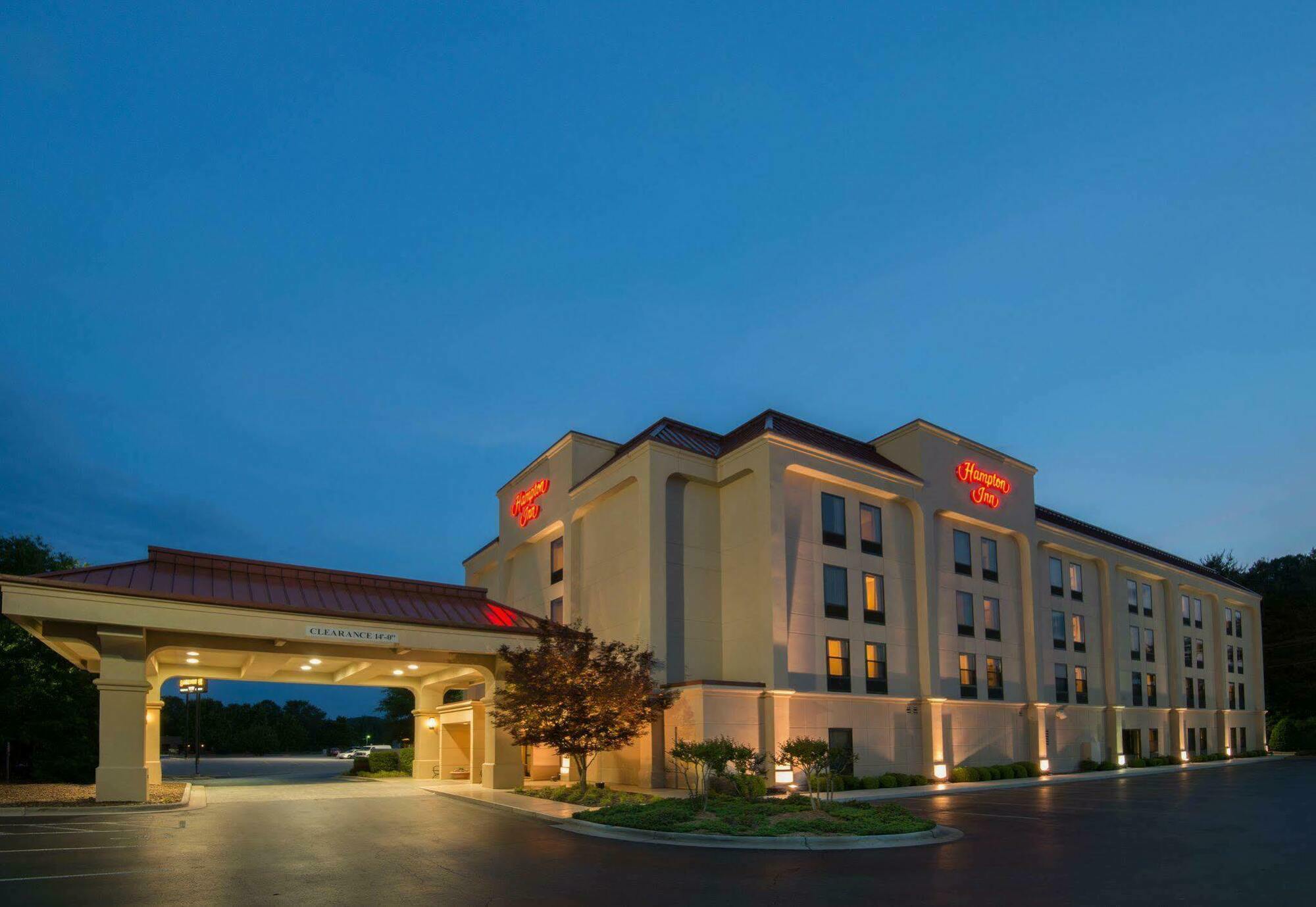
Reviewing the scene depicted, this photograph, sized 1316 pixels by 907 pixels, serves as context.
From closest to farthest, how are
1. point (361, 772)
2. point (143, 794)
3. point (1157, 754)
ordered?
point (143, 794) → point (361, 772) → point (1157, 754)

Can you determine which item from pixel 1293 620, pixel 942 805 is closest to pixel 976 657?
pixel 942 805

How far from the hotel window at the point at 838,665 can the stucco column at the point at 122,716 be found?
23.0 m

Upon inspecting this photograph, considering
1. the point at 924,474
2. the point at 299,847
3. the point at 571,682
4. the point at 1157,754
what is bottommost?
the point at 1157,754

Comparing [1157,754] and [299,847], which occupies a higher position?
[299,847]

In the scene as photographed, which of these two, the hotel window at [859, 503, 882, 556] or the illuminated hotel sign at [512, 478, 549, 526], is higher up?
the illuminated hotel sign at [512, 478, 549, 526]

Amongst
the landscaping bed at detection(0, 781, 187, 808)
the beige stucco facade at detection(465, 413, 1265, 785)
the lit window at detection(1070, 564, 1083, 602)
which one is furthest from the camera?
the lit window at detection(1070, 564, 1083, 602)

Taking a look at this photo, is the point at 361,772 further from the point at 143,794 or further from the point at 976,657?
the point at 976,657

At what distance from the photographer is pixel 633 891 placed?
40.4 feet

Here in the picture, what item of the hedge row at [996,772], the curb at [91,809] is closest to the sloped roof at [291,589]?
the curb at [91,809]

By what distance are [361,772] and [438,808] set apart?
22.8 m

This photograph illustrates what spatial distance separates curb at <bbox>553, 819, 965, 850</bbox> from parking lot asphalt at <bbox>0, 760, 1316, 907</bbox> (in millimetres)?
523

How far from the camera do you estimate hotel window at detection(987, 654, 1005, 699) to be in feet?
137

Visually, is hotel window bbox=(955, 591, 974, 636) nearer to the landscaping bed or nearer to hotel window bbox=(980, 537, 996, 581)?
hotel window bbox=(980, 537, 996, 581)

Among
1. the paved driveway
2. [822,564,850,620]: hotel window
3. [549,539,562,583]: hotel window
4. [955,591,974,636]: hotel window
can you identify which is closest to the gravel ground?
the paved driveway
